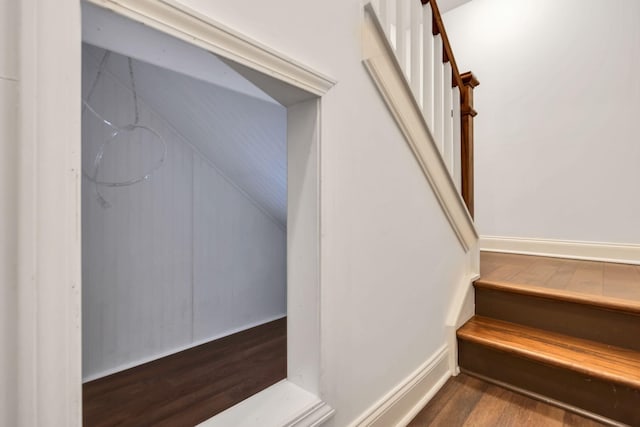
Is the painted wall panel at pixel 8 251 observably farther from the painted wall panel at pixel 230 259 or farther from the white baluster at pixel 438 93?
the painted wall panel at pixel 230 259

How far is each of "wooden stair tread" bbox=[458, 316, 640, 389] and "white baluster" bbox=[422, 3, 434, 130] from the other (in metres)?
1.04

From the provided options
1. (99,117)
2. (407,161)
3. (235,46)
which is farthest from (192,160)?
(235,46)

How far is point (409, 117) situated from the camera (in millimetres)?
1227

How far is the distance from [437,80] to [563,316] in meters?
1.28

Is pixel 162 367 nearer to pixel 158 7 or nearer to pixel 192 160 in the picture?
pixel 192 160

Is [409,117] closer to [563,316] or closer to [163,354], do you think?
[563,316]

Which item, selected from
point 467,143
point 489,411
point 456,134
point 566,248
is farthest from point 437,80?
point 566,248

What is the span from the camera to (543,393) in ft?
4.27

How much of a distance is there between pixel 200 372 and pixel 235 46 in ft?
7.55

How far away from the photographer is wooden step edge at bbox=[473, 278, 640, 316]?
51.4 inches

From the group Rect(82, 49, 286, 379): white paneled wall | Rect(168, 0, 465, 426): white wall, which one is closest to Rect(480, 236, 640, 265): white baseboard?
Rect(168, 0, 465, 426): white wall

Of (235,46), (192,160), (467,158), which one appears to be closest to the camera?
(235,46)

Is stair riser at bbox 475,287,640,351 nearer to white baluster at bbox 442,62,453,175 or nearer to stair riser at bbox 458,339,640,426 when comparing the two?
stair riser at bbox 458,339,640,426

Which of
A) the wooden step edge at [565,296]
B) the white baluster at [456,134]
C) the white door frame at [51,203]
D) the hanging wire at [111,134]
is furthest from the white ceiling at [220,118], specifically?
the wooden step edge at [565,296]
